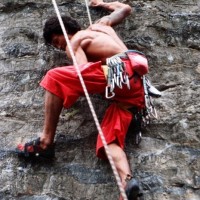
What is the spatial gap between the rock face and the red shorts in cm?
32

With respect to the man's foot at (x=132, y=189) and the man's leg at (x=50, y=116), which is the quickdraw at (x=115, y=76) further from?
the man's foot at (x=132, y=189)

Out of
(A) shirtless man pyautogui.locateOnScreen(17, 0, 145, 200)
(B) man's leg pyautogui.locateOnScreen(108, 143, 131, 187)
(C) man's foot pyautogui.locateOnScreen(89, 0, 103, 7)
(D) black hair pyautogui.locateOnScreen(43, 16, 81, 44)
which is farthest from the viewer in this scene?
(C) man's foot pyautogui.locateOnScreen(89, 0, 103, 7)

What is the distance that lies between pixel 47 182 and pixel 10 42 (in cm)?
230

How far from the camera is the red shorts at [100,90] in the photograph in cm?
419

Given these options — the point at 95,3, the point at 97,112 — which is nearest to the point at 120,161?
the point at 97,112

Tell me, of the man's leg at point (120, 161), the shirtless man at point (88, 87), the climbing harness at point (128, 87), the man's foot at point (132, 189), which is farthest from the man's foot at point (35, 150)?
the man's foot at point (132, 189)

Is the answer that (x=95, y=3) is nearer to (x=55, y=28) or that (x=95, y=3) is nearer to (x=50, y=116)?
Answer: (x=55, y=28)

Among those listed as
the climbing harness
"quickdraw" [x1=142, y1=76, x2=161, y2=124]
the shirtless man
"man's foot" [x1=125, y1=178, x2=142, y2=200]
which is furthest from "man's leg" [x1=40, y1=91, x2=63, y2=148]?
"man's foot" [x1=125, y1=178, x2=142, y2=200]

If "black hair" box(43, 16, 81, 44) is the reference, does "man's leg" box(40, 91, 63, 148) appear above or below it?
below

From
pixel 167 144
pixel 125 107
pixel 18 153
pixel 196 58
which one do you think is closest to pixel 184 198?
pixel 167 144

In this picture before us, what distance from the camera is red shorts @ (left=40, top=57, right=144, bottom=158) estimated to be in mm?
4191

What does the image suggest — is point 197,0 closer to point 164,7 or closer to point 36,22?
point 164,7

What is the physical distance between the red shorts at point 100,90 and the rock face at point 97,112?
32 cm

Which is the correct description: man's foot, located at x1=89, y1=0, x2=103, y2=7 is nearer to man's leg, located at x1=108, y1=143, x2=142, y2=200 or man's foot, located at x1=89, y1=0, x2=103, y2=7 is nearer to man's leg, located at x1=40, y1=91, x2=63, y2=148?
man's leg, located at x1=40, y1=91, x2=63, y2=148
